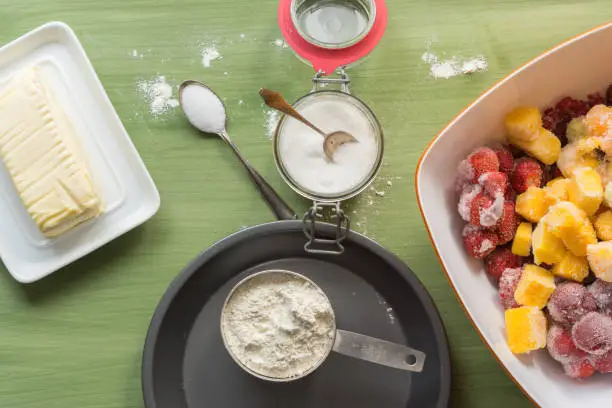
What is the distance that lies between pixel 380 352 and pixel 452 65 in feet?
1.64

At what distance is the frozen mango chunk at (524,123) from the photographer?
0.93 meters

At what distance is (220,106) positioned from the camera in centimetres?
108

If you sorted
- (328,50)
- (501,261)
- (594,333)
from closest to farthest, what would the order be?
(594,333) → (501,261) → (328,50)

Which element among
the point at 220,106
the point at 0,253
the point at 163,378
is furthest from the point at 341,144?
the point at 0,253

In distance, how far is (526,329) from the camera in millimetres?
873

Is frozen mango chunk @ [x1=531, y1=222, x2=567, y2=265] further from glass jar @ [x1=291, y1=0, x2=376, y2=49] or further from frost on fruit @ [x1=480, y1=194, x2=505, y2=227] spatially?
glass jar @ [x1=291, y1=0, x2=376, y2=49]

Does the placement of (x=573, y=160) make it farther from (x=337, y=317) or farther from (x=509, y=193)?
(x=337, y=317)

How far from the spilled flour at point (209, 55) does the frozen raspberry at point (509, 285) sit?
1.95 ft

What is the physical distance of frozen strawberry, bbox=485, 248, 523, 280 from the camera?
94cm

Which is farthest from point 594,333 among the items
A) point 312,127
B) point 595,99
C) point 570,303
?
point 312,127

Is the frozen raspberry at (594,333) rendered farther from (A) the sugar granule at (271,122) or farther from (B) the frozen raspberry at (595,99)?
(A) the sugar granule at (271,122)

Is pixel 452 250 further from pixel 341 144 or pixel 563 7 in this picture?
pixel 563 7

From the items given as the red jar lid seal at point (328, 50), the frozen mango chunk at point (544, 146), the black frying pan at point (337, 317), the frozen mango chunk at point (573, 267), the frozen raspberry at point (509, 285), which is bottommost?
the black frying pan at point (337, 317)

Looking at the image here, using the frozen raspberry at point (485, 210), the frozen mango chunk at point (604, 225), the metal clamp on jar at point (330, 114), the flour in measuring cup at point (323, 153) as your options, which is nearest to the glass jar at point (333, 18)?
the metal clamp on jar at point (330, 114)
